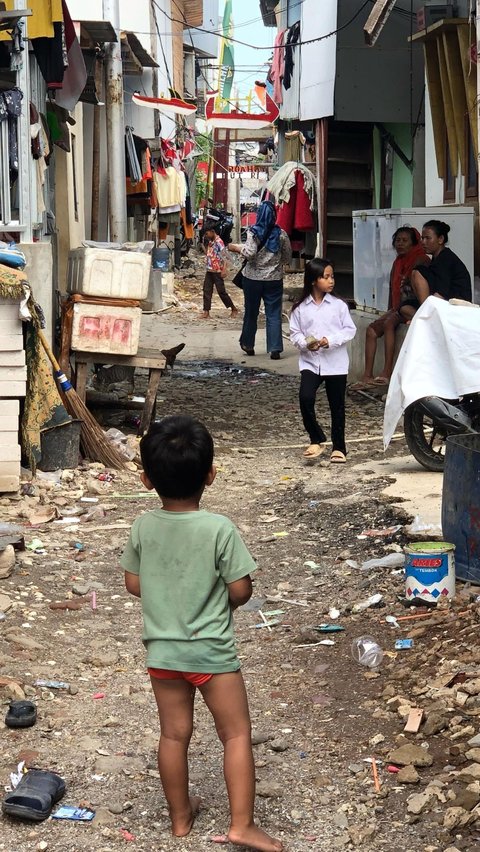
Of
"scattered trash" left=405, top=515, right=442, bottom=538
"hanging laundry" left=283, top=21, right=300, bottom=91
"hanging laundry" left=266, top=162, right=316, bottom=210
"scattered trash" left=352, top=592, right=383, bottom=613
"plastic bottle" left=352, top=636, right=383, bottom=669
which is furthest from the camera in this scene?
"hanging laundry" left=283, top=21, right=300, bottom=91

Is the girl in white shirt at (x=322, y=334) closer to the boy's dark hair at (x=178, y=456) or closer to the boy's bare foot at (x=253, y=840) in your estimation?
the boy's dark hair at (x=178, y=456)

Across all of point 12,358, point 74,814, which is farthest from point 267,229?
point 74,814

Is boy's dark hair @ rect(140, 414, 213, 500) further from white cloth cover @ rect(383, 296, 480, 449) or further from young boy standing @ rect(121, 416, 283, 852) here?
white cloth cover @ rect(383, 296, 480, 449)

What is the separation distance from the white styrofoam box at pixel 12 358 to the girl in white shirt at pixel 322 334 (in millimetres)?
2150

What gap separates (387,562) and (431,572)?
0.87 meters

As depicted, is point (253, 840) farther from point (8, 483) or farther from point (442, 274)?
point (442, 274)

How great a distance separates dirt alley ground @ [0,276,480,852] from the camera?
349cm

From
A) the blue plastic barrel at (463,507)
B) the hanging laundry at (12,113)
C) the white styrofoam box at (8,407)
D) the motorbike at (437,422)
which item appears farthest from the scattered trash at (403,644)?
the hanging laundry at (12,113)

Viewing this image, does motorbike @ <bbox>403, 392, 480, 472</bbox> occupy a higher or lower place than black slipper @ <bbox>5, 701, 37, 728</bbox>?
higher

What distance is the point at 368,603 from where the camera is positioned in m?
5.52

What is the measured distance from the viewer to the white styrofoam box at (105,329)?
9.47 metres

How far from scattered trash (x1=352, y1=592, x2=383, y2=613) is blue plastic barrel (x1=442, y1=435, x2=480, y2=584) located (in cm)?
42

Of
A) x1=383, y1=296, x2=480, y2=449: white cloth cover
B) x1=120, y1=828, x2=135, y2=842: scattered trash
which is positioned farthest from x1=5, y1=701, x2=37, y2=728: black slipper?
x1=383, y1=296, x2=480, y2=449: white cloth cover

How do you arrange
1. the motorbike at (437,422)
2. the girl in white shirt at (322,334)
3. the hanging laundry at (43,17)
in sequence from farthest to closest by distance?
the hanging laundry at (43,17), the girl in white shirt at (322,334), the motorbike at (437,422)
